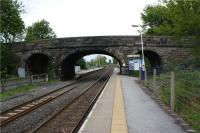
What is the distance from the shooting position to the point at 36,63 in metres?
56.5

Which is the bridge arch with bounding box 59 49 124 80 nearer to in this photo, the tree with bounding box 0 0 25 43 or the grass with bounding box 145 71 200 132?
the tree with bounding box 0 0 25 43

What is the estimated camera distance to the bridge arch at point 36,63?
52.2m

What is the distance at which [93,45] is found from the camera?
4956cm

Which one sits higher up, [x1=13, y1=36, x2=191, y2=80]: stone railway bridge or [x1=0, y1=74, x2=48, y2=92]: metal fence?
[x1=13, y1=36, x2=191, y2=80]: stone railway bridge

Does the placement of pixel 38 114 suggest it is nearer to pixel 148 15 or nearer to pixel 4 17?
pixel 4 17

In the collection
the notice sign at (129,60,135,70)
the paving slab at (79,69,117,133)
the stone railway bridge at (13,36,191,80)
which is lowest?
the paving slab at (79,69,117,133)

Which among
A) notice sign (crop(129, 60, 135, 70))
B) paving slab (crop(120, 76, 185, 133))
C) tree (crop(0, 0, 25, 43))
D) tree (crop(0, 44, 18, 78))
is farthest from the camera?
tree (crop(0, 0, 25, 43))

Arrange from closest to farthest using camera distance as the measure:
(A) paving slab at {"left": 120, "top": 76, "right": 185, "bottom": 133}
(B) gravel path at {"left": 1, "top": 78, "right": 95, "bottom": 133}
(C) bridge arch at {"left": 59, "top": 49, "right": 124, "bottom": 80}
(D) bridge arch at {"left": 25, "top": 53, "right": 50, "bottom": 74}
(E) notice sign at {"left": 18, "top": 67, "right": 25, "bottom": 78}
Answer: (A) paving slab at {"left": 120, "top": 76, "right": 185, "bottom": 133}, (B) gravel path at {"left": 1, "top": 78, "right": 95, "bottom": 133}, (E) notice sign at {"left": 18, "top": 67, "right": 25, "bottom": 78}, (C) bridge arch at {"left": 59, "top": 49, "right": 124, "bottom": 80}, (D) bridge arch at {"left": 25, "top": 53, "right": 50, "bottom": 74}

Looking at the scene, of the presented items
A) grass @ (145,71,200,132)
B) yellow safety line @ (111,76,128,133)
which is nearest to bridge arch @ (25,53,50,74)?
grass @ (145,71,200,132)

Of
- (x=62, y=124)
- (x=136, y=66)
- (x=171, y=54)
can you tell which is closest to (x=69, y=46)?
(x=136, y=66)

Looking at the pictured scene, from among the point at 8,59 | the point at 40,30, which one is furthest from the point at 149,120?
the point at 40,30

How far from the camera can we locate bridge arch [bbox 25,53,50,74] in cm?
5222

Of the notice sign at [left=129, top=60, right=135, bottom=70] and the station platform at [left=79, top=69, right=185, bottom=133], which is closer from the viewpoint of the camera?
the station platform at [left=79, top=69, right=185, bottom=133]

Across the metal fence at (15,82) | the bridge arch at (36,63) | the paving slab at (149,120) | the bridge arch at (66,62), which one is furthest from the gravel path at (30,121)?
the bridge arch at (36,63)
